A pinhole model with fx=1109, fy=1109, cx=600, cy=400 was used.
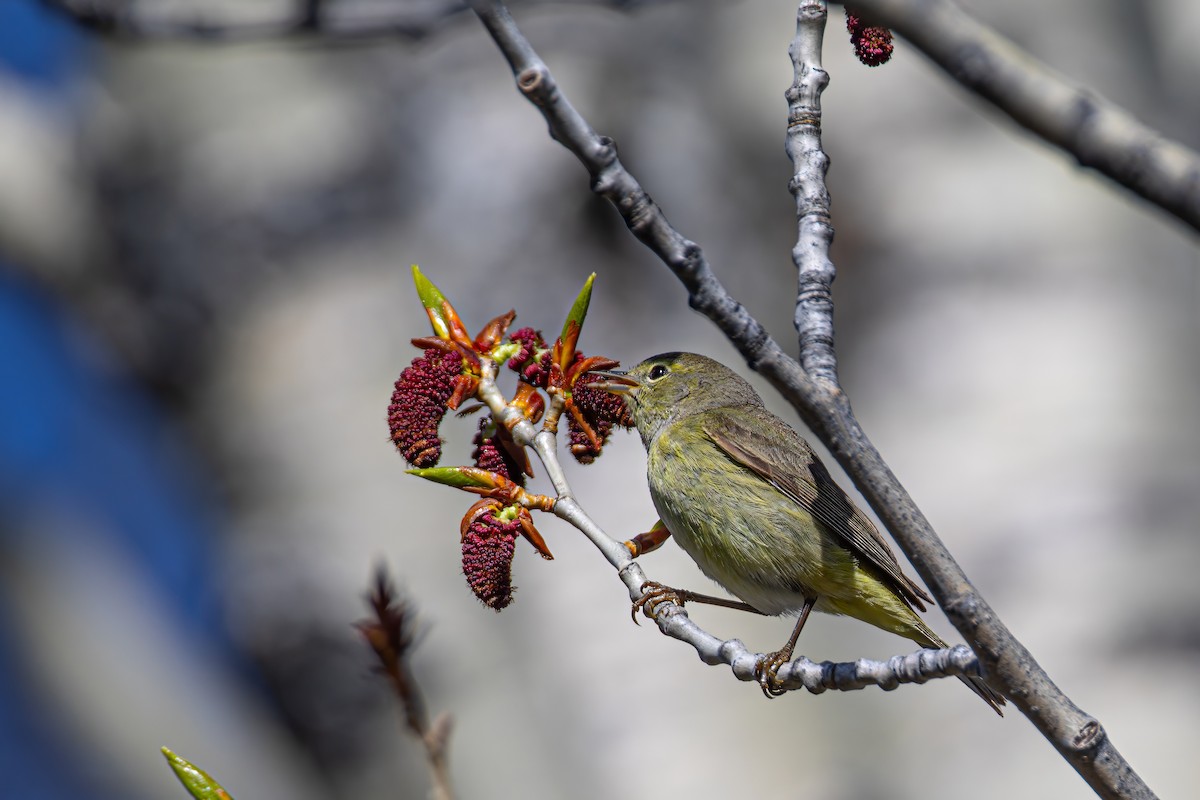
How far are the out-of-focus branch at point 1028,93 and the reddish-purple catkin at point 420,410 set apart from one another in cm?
115

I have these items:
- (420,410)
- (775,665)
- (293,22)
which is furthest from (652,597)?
(293,22)

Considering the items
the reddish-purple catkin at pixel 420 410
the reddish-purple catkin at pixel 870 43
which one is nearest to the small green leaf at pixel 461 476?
the reddish-purple catkin at pixel 420 410

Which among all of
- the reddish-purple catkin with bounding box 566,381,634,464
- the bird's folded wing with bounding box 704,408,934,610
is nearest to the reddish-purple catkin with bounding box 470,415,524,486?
the reddish-purple catkin with bounding box 566,381,634,464

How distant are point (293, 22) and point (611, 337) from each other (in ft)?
13.2

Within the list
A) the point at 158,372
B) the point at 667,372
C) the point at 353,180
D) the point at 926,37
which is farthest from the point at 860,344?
the point at 926,37

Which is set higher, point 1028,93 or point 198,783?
A: point 1028,93

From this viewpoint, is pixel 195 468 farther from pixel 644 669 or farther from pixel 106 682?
pixel 644 669

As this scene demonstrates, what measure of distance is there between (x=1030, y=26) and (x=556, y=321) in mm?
3100

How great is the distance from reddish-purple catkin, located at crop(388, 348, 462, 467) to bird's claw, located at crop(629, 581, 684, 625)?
1.69 feet

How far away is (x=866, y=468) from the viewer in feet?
5.01

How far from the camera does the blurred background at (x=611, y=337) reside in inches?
223

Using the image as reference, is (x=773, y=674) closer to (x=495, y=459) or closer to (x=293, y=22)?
(x=495, y=459)

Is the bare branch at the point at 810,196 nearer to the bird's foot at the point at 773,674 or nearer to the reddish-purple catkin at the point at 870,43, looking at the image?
the reddish-purple catkin at the point at 870,43

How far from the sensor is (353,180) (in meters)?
6.89
